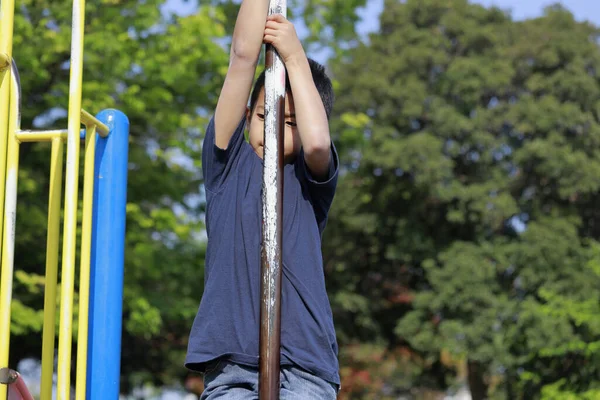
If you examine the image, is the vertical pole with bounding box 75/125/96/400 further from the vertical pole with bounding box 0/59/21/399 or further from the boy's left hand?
the boy's left hand

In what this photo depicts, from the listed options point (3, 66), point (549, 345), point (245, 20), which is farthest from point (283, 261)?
point (549, 345)

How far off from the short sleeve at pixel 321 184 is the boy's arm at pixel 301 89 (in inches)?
4.1

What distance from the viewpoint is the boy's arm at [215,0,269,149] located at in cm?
242

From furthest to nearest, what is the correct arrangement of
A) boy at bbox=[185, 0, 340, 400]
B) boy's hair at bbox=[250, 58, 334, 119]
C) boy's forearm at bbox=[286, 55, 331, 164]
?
1. boy's hair at bbox=[250, 58, 334, 119]
2. boy's forearm at bbox=[286, 55, 331, 164]
3. boy at bbox=[185, 0, 340, 400]

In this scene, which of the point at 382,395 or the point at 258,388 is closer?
the point at 258,388

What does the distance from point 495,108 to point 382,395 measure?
399 inches

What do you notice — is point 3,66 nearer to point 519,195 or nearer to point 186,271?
point 186,271

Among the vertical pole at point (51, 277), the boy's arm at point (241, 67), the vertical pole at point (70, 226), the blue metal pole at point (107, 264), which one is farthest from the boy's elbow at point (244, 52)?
the vertical pole at point (51, 277)

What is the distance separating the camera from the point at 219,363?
7.59 feet

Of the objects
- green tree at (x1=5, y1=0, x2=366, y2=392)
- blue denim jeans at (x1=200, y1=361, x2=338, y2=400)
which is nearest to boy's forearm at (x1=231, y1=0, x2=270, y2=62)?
blue denim jeans at (x1=200, y1=361, x2=338, y2=400)

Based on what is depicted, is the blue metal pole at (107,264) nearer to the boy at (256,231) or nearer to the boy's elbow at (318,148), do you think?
the boy at (256,231)

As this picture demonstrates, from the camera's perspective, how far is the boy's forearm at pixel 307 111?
2.40m

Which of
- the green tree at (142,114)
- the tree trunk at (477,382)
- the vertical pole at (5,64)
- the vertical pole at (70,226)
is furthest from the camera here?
the tree trunk at (477,382)

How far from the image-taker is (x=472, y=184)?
2072cm
